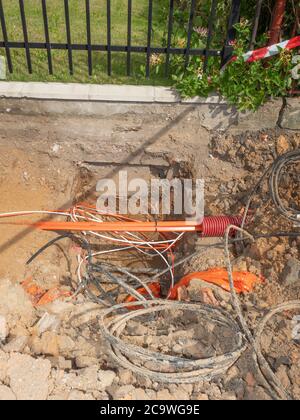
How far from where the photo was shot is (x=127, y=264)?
Answer: 4.81 meters

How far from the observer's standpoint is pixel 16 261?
3996 millimetres

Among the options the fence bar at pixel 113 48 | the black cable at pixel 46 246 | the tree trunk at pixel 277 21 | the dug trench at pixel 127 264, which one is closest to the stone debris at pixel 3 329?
the dug trench at pixel 127 264

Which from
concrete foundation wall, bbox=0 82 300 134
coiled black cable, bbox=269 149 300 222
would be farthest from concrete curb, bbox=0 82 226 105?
coiled black cable, bbox=269 149 300 222

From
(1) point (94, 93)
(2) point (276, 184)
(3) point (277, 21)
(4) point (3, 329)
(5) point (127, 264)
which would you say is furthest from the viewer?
(5) point (127, 264)

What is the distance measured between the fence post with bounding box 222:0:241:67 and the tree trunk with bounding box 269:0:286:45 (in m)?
0.36

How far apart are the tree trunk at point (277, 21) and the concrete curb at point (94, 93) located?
0.80m

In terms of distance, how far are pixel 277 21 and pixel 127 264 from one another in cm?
314

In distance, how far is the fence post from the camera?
3787 millimetres

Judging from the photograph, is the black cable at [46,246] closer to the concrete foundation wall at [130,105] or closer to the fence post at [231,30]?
the concrete foundation wall at [130,105]

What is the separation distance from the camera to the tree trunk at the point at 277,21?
150 inches

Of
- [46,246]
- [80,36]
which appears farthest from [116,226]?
[80,36]

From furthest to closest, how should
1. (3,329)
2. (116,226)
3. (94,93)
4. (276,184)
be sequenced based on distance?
(116,226), (94,93), (276,184), (3,329)

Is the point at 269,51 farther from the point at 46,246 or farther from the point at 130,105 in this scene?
the point at 46,246

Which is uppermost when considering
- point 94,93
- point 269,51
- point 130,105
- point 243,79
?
point 269,51
